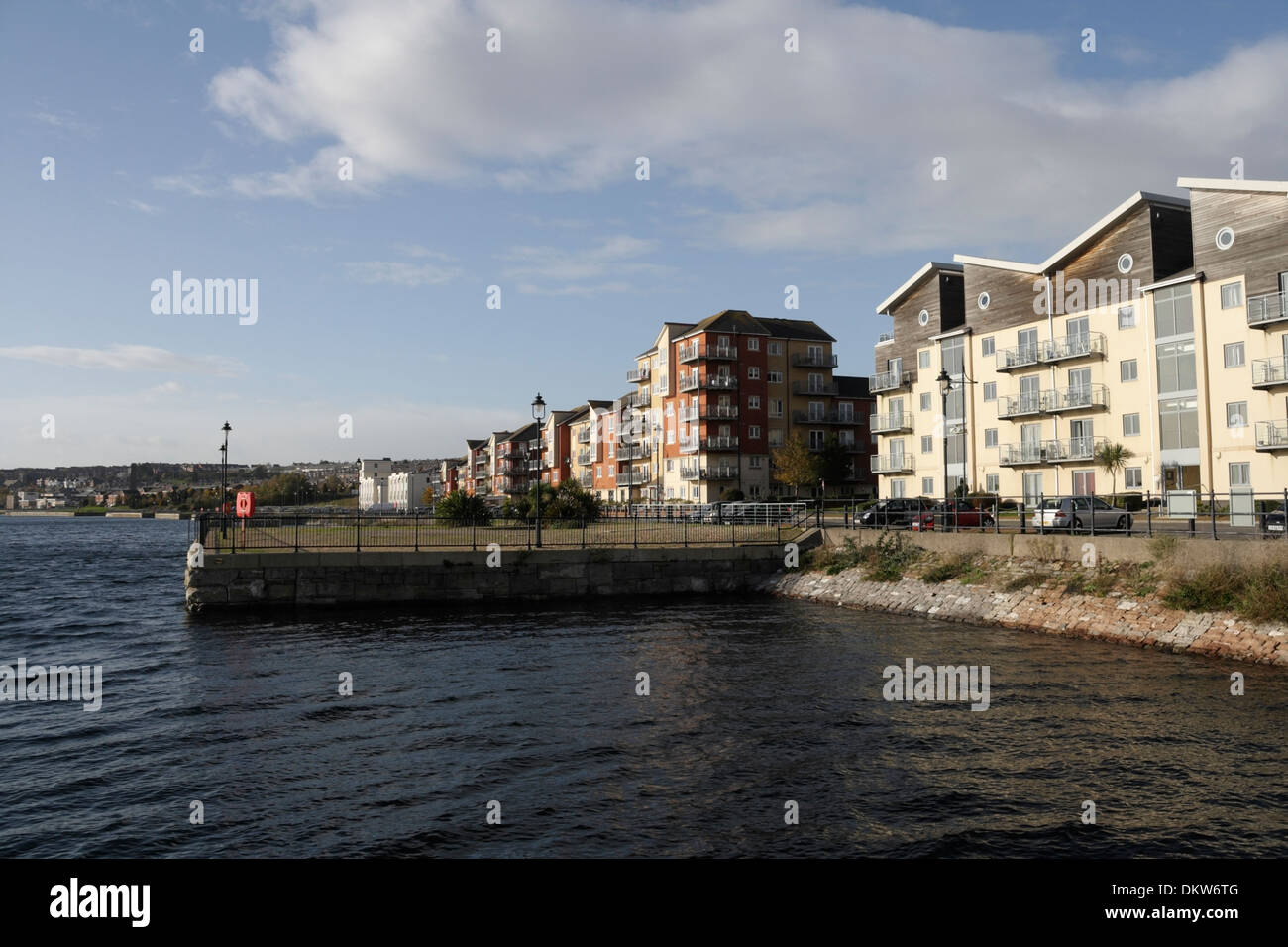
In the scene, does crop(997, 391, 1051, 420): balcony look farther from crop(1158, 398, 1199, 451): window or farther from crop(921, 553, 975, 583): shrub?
crop(921, 553, 975, 583): shrub

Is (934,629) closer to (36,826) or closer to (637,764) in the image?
(637,764)

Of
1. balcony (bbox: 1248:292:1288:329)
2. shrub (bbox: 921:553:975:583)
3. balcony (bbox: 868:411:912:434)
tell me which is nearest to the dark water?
shrub (bbox: 921:553:975:583)

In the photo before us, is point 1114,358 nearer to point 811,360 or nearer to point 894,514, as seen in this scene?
point 894,514

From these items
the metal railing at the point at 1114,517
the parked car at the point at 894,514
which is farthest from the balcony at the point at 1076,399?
the parked car at the point at 894,514

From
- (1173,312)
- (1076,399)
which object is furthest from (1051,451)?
(1173,312)

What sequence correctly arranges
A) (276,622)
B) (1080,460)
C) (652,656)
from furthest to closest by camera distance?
1. (1080,460)
2. (276,622)
3. (652,656)

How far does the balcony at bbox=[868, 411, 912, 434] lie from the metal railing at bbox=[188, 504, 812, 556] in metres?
22.1

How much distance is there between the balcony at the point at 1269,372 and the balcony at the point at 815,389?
131 ft

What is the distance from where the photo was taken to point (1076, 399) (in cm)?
4500

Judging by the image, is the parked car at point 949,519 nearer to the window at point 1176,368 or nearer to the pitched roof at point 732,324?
the window at point 1176,368

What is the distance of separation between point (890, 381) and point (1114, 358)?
644 inches
